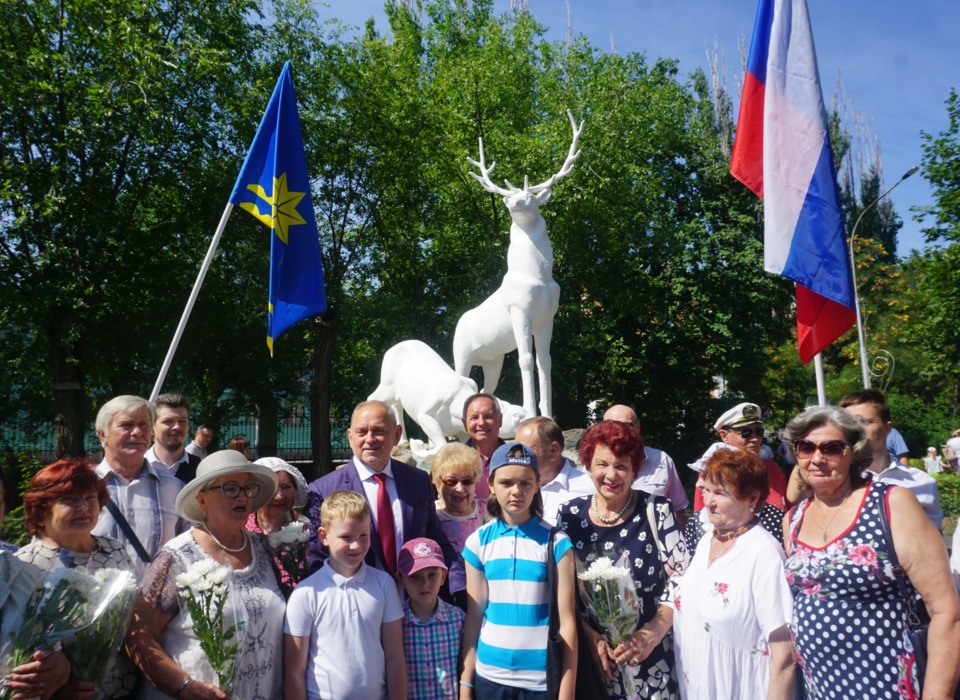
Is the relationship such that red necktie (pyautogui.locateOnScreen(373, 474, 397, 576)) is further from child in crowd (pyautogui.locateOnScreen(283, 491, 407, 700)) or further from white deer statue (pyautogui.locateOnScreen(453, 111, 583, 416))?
white deer statue (pyautogui.locateOnScreen(453, 111, 583, 416))

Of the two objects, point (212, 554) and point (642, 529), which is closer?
point (212, 554)

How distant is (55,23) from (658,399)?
16696 millimetres

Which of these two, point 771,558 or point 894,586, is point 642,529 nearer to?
point 771,558

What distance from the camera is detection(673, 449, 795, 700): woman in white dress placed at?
9.52 ft

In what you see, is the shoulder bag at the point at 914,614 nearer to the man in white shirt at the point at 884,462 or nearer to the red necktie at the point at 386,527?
the man in white shirt at the point at 884,462

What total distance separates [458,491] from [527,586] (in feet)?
2.63

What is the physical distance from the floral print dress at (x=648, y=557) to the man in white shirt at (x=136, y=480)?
174cm

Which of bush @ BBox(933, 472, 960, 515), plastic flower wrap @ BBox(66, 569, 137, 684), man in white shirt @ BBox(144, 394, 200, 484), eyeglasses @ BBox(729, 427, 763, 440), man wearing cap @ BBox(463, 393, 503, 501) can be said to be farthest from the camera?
bush @ BBox(933, 472, 960, 515)

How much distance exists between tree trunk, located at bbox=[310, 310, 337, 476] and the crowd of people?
51.3 ft

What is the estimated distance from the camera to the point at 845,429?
2965 millimetres

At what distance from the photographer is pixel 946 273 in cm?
2325

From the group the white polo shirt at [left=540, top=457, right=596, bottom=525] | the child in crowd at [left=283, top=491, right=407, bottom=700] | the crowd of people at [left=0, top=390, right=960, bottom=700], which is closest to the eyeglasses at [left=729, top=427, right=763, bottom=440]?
the white polo shirt at [left=540, top=457, right=596, bottom=525]

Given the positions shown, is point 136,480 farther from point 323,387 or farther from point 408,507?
point 323,387

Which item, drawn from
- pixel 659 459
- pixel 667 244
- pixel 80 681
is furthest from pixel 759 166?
pixel 667 244
